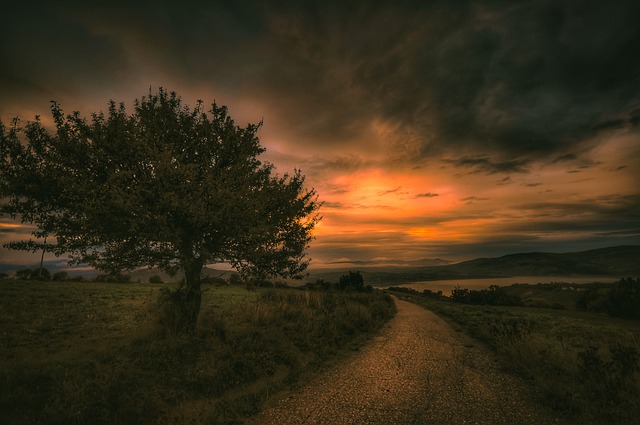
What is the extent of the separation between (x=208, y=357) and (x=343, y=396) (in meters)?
3.97

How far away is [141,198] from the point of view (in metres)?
8.48

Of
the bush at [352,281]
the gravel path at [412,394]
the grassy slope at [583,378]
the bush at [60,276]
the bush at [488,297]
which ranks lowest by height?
the bush at [488,297]

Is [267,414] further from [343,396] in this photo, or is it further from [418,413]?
[418,413]

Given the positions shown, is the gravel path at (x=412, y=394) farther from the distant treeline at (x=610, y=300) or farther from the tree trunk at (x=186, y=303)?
the distant treeline at (x=610, y=300)

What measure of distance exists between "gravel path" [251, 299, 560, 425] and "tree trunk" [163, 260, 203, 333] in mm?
4538

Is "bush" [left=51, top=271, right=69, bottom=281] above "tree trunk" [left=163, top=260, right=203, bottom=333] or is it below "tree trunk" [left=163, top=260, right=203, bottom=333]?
above

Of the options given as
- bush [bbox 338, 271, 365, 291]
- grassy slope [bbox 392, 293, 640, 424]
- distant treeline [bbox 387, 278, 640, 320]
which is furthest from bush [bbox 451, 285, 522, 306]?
grassy slope [bbox 392, 293, 640, 424]

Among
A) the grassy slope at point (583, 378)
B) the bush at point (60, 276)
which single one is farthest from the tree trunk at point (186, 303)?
the bush at point (60, 276)

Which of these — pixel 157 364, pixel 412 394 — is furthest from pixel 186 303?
pixel 412 394

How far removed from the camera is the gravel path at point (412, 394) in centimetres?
641

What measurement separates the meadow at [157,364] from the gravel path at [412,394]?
96 cm

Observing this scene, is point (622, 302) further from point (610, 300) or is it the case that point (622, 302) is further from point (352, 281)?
point (352, 281)

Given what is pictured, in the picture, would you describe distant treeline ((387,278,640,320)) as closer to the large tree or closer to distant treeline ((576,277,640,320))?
distant treeline ((576,277,640,320))

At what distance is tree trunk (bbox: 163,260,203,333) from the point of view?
31.9 feet
